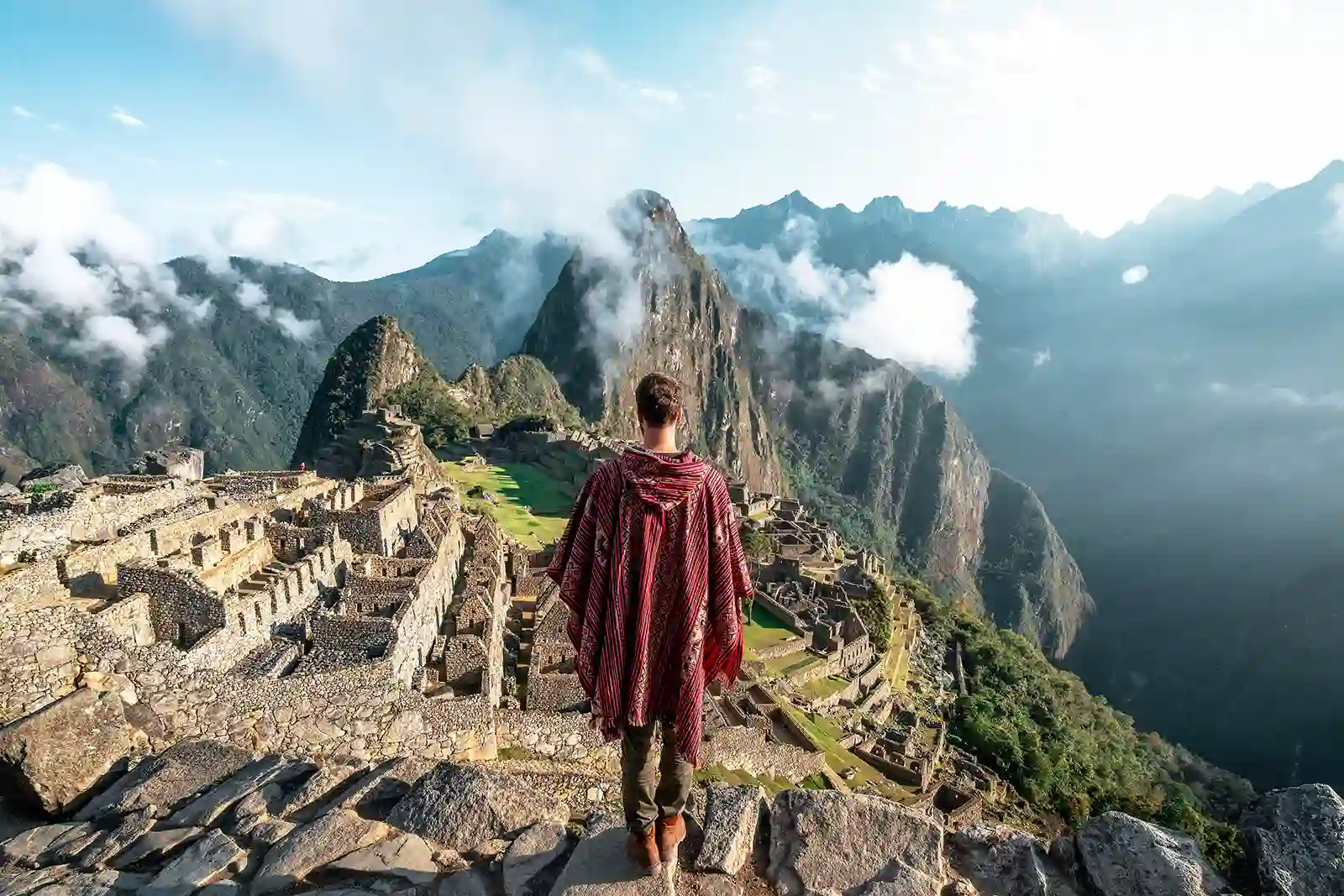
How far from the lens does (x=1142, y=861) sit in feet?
12.2

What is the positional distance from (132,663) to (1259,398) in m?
224

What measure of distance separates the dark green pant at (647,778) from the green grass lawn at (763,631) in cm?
2080

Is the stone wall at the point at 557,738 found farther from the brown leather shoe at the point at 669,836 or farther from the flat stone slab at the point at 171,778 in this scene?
the brown leather shoe at the point at 669,836

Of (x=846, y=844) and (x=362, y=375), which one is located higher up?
(x=362, y=375)

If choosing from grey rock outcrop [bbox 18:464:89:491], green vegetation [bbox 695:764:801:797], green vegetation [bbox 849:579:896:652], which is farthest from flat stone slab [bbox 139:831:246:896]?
green vegetation [bbox 849:579:896:652]

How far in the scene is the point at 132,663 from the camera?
7020 millimetres

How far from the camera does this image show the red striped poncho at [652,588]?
336 centimetres

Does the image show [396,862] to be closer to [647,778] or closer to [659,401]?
[647,778]

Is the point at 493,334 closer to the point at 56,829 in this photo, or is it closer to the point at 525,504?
the point at 525,504

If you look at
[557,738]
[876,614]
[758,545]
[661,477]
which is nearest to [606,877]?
[661,477]

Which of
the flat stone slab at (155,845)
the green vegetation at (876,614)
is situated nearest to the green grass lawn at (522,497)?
the green vegetation at (876,614)

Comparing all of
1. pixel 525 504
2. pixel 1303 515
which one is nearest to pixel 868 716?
pixel 525 504

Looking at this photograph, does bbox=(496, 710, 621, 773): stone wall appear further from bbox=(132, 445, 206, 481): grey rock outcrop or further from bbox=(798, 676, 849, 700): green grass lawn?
bbox=(132, 445, 206, 481): grey rock outcrop

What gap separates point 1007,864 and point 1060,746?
114 ft
